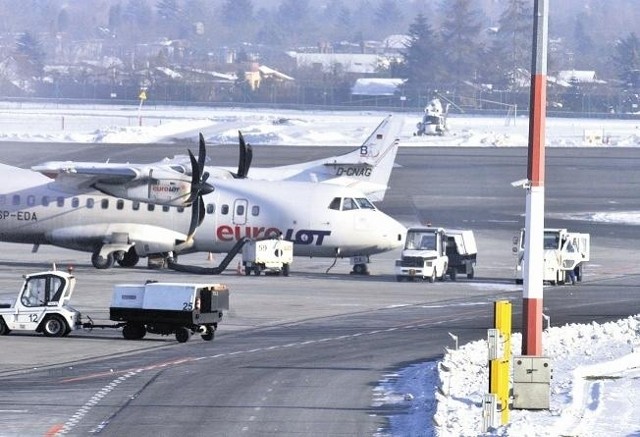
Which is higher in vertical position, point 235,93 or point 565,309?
point 235,93

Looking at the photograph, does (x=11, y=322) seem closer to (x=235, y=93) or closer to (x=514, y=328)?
(x=514, y=328)

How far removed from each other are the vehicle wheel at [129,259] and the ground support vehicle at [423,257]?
385 inches

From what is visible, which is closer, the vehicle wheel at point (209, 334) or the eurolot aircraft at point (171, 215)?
the vehicle wheel at point (209, 334)

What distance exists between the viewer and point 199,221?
167 feet

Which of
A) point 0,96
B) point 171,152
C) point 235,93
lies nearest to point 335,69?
point 235,93

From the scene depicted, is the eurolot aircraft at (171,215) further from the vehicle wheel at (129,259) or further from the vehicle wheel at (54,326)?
the vehicle wheel at (54,326)

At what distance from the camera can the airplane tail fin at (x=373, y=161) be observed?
6969cm

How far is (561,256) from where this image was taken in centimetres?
5038

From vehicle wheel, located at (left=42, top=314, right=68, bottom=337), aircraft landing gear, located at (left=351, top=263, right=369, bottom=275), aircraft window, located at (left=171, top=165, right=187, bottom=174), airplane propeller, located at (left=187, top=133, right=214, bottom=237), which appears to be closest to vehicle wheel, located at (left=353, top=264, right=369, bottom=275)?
aircraft landing gear, located at (left=351, top=263, right=369, bottom=275)

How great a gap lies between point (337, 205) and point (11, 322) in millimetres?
19977

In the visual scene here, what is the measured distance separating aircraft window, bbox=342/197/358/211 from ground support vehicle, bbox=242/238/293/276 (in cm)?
246

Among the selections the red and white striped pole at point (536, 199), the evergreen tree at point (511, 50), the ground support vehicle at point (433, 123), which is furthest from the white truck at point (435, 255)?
the evergreen tree at point (511, 50)

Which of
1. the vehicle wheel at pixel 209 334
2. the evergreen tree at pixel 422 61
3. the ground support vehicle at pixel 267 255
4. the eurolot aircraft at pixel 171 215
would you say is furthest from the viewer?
the evergreen tree at pixel 422 61

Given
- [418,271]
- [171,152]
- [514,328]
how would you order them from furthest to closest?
1. [171,152]
2. [418,271]
3. [514,328]
